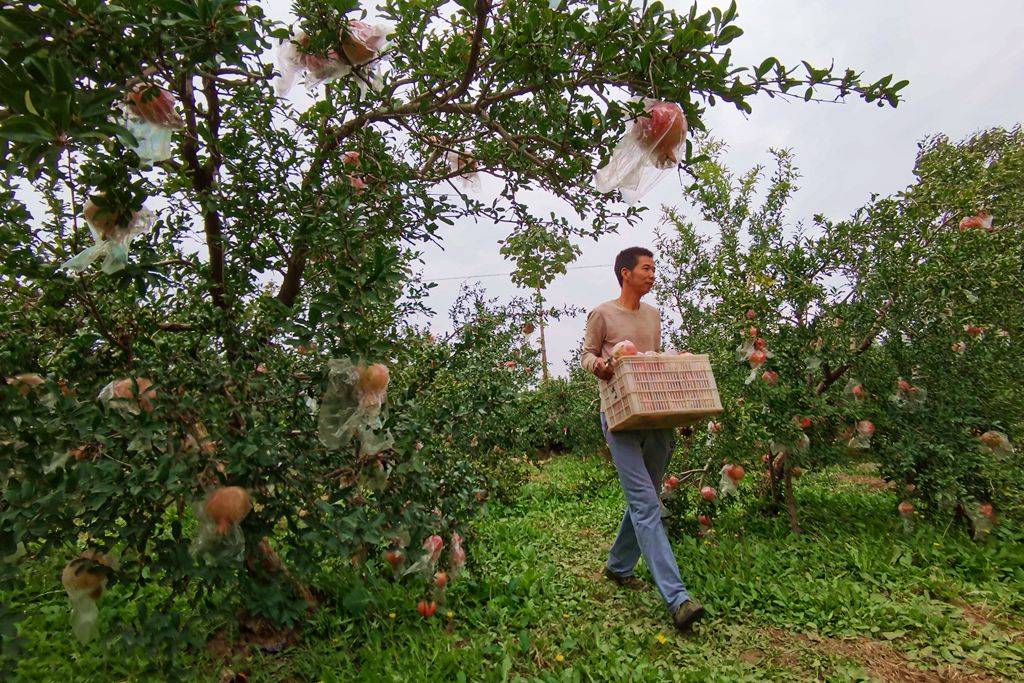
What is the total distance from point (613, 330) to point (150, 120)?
80.5 inches

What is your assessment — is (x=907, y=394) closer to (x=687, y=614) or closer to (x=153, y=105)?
(x=687, y=614)

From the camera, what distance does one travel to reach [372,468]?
1.87 meters

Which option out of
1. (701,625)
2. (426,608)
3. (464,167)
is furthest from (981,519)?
(464,167)

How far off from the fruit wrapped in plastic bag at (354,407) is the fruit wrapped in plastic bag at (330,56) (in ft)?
3.22

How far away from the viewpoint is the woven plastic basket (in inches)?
96.3

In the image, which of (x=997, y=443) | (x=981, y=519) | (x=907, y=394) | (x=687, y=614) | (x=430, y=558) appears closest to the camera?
(x=430, y=558)

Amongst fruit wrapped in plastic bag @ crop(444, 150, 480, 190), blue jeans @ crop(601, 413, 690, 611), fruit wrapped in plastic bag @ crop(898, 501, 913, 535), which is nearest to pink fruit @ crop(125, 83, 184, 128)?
fruit wrapped in plastic bag @ crop(444, 150, 480, 190)

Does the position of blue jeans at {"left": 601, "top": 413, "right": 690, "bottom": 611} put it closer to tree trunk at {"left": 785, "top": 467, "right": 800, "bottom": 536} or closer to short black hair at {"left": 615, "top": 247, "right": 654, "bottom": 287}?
short black hair at {"left": 615, "top": 247, "right": 654, "bottom": 287}

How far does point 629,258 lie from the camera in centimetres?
287

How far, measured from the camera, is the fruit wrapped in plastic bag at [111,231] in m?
1.53

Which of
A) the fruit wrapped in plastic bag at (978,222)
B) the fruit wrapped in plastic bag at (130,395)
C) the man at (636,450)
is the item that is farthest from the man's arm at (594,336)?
the fruit wrapped in plastic bag at (978,222)

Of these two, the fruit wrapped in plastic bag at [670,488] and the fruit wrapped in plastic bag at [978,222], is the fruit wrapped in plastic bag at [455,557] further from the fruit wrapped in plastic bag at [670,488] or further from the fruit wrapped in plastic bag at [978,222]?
the fruit wrapped in plastic bag at [978,222]

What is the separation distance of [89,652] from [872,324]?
4.33m

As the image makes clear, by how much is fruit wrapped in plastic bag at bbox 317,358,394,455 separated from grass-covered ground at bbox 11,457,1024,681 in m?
0.86
